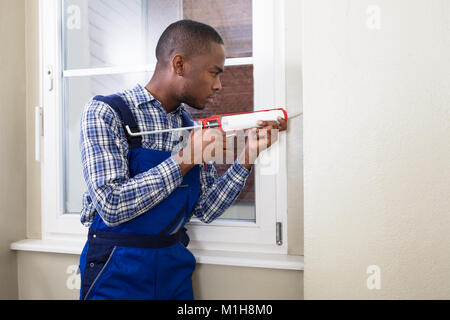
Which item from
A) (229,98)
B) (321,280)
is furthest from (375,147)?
(229,98)

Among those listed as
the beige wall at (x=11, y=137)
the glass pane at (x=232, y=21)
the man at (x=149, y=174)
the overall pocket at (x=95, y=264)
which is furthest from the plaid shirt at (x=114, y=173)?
the beige wall at (x=11, y=137)

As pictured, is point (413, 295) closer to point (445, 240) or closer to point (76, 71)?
point (445, 240)

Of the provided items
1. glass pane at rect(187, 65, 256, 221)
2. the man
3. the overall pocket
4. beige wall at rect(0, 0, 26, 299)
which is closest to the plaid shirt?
the man

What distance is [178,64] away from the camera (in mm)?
963

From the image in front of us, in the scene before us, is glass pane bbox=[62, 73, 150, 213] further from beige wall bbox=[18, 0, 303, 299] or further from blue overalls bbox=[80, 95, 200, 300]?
blue overalls bbox=[80, 95, 200, 300]

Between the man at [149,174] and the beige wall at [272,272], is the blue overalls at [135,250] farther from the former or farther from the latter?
the beige wall at [272,272]

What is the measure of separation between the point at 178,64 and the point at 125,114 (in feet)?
0.68

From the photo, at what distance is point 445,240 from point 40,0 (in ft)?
5.51

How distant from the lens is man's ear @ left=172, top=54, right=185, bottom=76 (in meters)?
0.96

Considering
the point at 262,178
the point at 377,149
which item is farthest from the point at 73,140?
the point at 377,149

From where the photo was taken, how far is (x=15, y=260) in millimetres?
1405

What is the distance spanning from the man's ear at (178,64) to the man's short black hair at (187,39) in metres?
0.02

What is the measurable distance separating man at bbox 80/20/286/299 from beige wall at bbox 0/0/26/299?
1.99ft
